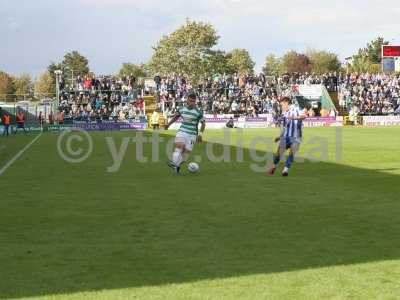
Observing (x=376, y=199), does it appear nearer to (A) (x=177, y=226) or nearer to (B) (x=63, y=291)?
(A) (x=177, y=226)

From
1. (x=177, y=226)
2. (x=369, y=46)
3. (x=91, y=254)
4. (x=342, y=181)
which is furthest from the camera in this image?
(x=369, y=46)

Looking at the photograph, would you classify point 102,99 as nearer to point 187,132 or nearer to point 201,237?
point 187,132

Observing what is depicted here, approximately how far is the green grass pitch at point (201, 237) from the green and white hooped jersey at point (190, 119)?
190 centimetres

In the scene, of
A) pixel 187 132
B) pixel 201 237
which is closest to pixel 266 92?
pixel 187 132

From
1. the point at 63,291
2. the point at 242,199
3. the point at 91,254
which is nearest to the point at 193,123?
the point at 242,199

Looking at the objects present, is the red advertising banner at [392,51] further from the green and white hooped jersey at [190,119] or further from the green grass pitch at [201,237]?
the green grass pitch at [201,237]

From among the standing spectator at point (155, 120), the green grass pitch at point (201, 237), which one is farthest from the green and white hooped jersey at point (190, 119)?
the standing spectator at point (155, 120)

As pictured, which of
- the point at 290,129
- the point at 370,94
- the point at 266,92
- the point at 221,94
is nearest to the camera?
the point at 290,129

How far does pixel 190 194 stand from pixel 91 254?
5.41 metres

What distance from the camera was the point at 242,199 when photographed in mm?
11977

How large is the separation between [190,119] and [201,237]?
29.8 ft

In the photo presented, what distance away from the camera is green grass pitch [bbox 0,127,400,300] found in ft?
20.3

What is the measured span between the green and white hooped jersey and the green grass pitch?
1897 mm

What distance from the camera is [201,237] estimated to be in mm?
8422
